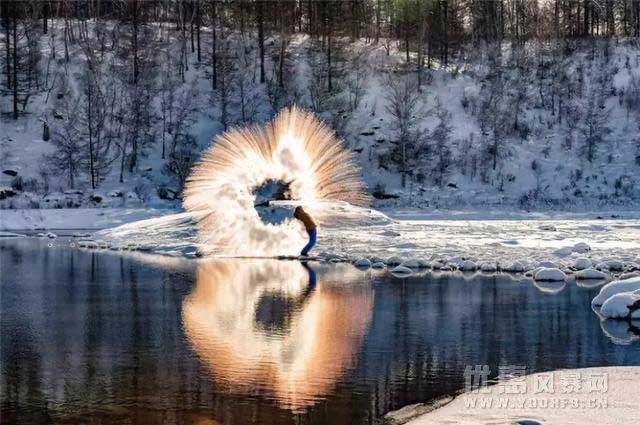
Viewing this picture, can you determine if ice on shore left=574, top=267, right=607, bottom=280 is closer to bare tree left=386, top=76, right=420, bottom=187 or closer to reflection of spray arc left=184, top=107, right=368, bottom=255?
reflection of spray arc left=184, top=107, right=368, bottom=255

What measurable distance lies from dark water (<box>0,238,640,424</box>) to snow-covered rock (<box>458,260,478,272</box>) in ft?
5.29

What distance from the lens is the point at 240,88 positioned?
65.1 m

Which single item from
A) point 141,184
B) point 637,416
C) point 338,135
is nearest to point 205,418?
point 637,416

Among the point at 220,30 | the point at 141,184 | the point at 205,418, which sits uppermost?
the point at 220,30

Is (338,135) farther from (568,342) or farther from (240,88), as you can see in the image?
(568,342)

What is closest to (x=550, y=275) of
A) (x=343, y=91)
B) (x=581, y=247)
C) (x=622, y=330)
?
(x=581, y=247)

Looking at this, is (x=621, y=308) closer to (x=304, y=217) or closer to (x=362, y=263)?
(x=362, y=263)

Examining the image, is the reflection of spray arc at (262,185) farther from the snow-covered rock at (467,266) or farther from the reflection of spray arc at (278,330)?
the reflection of spray arc at (278,330)

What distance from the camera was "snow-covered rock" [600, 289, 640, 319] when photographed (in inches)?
631

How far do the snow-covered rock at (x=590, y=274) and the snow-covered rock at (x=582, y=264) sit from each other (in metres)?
1.20

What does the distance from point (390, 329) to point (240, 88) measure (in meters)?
51.8

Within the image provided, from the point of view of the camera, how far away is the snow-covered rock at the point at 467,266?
2392cm

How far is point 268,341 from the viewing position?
13.7 meters

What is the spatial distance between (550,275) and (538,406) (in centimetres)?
1267
